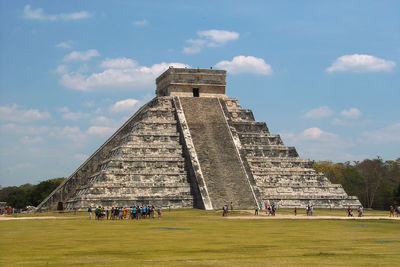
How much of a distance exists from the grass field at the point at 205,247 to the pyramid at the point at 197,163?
1619 cm

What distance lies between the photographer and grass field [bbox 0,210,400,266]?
46.9ft

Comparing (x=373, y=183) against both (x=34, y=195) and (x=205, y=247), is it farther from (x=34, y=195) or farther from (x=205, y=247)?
(x=205, y=247)

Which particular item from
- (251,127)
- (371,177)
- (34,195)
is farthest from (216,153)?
(34,195)

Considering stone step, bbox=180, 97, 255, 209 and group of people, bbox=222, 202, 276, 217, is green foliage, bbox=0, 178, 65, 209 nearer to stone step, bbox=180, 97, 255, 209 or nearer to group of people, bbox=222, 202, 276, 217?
stone step, bbox=180, 97, 255, 209

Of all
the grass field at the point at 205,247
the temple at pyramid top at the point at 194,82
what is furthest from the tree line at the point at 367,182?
the grass field at the point at 205,247

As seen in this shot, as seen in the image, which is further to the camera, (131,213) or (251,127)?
(251,127)

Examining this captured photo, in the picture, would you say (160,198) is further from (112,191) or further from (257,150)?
(257,150)

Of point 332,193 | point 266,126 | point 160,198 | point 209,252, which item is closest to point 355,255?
point 209,252

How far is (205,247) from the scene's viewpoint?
1723cm

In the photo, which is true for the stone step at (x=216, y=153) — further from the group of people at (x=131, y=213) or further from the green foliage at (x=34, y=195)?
the green foliage at (x=34, y=195)

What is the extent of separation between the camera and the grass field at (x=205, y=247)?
14.3 m

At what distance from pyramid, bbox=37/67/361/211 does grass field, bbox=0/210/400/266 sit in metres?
16.2

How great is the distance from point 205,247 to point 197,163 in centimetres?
2542

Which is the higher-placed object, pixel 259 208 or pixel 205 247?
pixel 259 208
